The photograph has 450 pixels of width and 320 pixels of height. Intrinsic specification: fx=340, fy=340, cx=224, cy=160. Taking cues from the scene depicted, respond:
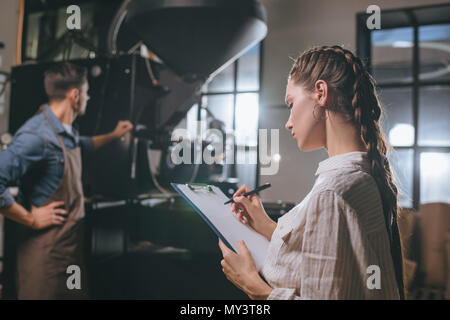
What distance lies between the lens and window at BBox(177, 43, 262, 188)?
1468 mm

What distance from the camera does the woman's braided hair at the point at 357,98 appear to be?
2.42 feet

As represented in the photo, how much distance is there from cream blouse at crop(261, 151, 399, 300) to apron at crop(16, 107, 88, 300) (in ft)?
4.01

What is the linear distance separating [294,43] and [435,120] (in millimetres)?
2215

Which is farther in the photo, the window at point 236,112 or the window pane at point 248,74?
the window pane at point 248,74

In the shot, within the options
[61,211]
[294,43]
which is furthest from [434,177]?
[61,211]

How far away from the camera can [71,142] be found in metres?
1.65

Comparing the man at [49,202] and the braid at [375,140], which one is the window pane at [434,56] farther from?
the man at [49,202]

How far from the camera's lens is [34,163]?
1.51 metres

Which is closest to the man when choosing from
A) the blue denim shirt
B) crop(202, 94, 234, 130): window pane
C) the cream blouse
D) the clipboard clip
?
the blue denim shirt

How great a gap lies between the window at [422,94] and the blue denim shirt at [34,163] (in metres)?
1.84

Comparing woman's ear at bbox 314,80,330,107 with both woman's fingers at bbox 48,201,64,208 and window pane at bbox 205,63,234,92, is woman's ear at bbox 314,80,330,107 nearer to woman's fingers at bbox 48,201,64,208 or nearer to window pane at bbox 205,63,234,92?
window pane at bbox 205,63,234,92

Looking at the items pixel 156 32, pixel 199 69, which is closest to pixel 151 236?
pixel 199 69

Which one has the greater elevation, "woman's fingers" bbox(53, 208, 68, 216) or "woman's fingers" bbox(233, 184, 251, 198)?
"woman's fingers" bbox(233, 184, 251, 198)

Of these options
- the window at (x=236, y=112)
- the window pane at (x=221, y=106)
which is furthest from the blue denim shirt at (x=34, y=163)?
the window pane at (x=221, y=106)
